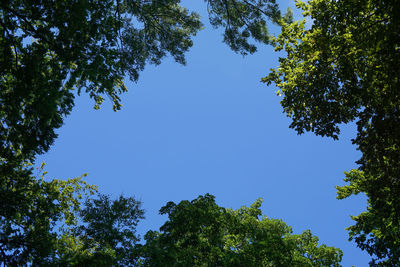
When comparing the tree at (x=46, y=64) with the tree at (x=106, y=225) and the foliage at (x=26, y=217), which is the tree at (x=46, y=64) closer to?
the foliage at (x=26, y=217)

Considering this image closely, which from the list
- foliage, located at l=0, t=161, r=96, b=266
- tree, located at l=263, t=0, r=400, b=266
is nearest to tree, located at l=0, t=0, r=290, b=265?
foliage, located at l=0, t=161, r=96, b=266

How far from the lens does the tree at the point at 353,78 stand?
319 inches

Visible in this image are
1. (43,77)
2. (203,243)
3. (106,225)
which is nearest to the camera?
(43,77)

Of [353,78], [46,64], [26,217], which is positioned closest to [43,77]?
[46,64]

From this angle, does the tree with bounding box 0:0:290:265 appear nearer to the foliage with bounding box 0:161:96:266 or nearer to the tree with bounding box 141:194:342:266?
the foliage with bounding box 0:161:96:266

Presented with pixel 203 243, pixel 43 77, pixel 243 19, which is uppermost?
pixel 243 19

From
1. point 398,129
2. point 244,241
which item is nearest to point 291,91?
point 398,129

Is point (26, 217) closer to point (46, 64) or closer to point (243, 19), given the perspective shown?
point (46, 64)

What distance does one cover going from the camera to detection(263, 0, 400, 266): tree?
809 cm

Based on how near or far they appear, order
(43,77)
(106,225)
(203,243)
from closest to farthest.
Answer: (43,77), (203,243), (106,225)

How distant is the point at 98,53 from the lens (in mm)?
7930

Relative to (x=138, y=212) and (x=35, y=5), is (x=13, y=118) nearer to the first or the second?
(x=35, y=5)

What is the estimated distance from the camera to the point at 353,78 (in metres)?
9.33

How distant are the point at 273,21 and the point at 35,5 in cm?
1034
